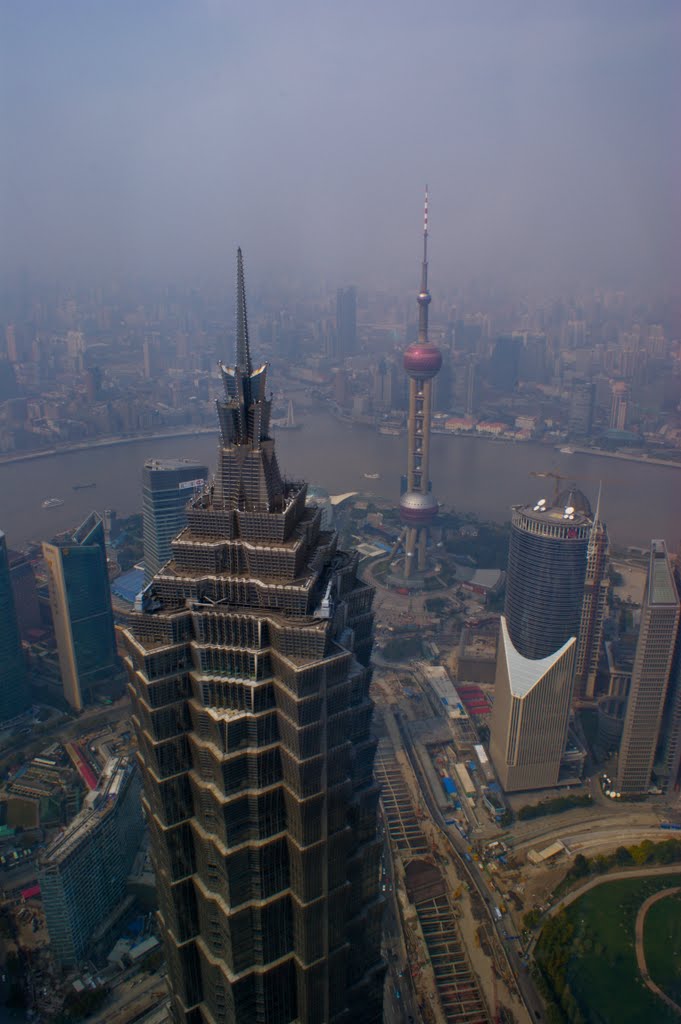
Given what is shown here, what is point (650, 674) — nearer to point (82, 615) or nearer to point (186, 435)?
point (82, 615)

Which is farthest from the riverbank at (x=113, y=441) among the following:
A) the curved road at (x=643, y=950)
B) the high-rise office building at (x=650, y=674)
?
the curved road at (x=643, y=950)

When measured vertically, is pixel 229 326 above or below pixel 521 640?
above

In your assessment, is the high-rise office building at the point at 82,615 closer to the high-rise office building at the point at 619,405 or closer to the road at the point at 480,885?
the road at the point at 480,885

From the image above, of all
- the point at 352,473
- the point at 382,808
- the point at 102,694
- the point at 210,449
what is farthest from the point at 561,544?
the point at 210,449

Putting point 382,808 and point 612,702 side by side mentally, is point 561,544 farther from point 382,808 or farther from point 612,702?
point 382,808

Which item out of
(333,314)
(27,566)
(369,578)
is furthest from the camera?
(333,314)

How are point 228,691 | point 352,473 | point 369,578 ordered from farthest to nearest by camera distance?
point 352,473 < point 369,578 < point 228,691

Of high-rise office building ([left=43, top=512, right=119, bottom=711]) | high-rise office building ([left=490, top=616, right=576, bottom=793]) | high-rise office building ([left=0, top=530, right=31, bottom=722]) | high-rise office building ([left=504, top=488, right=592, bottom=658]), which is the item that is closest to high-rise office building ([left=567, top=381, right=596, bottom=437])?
high-rise office building ([left=504, top=488, right=592, bottom=658])
